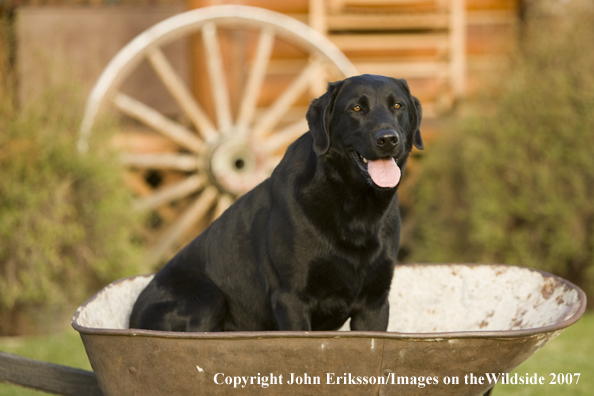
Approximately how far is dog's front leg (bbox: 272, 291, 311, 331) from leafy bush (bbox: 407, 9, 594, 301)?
309cm

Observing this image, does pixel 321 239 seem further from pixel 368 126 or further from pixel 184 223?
pixel 184 223

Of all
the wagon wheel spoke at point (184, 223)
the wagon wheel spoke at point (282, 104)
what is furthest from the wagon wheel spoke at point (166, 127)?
the wagon wheel spoke at point (282, 104)

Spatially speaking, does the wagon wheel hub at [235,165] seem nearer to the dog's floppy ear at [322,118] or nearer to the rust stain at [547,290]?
the dog's floppy ear at [322,118]

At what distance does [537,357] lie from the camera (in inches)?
162

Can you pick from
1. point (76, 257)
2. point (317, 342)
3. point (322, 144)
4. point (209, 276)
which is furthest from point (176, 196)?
point (317, 342)

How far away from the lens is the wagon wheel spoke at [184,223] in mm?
5176

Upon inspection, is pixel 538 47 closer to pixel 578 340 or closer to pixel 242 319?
pixel 578 340

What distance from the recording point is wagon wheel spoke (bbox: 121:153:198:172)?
16.9 feet

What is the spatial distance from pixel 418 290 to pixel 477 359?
2.63 feet

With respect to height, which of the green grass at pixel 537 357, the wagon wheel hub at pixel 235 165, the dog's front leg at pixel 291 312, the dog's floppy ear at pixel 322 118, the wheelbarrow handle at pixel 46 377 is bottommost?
the green grass at pixel 537 357

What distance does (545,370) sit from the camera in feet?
12.2

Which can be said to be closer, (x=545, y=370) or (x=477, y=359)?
(x=477, y=359)

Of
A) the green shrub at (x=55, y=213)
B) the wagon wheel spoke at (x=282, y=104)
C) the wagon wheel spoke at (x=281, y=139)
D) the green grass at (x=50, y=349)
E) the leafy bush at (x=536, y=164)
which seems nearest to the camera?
the green grass at (x=50, y=349)

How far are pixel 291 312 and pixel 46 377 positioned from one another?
2.60 feet
